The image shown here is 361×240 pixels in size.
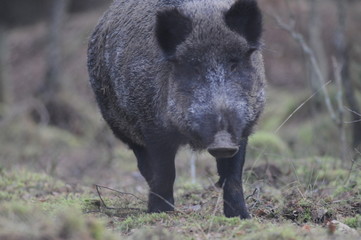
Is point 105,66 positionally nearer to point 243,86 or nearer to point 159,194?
point 159,194

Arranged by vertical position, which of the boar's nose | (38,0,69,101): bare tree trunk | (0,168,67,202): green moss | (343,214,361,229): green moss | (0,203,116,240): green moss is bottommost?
(343,214,361,229): green moss

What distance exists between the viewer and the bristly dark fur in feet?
Answer: 18.7

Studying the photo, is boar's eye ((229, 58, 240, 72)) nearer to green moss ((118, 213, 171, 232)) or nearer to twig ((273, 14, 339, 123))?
green moss ((118, 213, 171, 232))

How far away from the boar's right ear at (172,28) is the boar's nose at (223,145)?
115cm

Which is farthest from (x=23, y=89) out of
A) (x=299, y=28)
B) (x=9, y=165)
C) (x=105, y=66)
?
(x=105, y=66)

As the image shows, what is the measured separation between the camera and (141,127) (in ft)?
22.7

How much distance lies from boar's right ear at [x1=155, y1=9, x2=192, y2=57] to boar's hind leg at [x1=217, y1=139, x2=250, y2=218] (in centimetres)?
111

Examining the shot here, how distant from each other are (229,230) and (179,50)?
170 centimetres

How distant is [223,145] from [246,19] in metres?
1.43

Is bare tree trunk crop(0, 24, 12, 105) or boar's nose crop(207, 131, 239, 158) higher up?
bare tree trunk crop(0, 24, 12, 105)

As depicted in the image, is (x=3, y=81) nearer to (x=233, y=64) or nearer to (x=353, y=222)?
(x=233, y=64)

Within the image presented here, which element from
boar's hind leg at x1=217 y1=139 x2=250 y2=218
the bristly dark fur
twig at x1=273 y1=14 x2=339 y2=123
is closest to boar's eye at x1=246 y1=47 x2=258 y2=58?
the bristly dark fur

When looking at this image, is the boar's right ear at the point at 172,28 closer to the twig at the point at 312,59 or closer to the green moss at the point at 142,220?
the green moss at the point at 142,220

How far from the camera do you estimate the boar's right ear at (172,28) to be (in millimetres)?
6121
